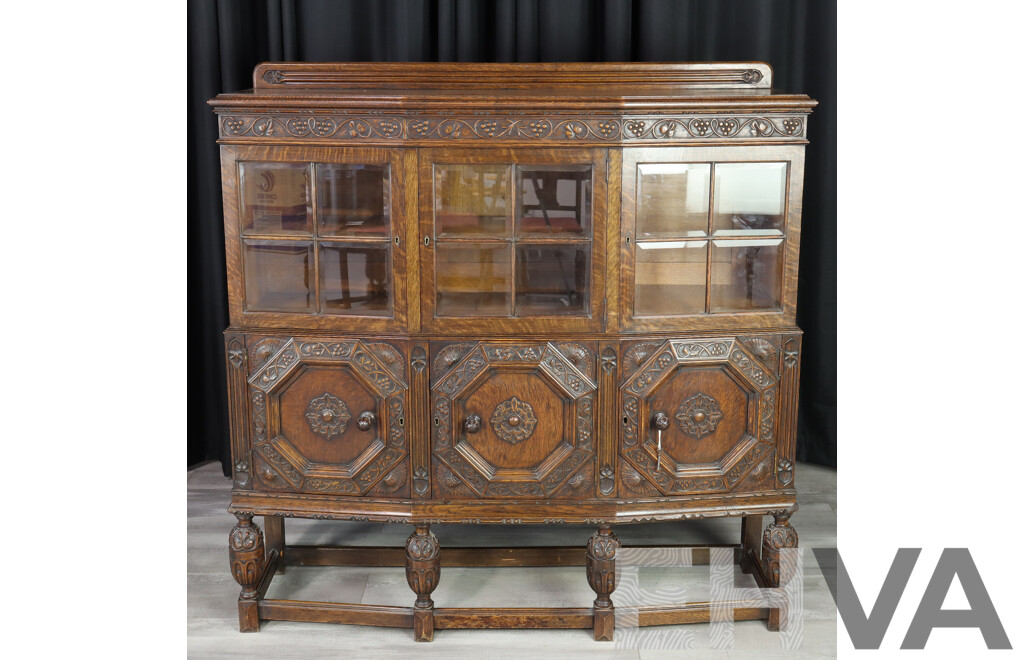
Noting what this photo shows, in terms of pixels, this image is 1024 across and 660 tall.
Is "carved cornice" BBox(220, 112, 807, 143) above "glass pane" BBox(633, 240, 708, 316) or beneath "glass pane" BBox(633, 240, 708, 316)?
above

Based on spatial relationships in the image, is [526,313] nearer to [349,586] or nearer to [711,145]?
[711,145]

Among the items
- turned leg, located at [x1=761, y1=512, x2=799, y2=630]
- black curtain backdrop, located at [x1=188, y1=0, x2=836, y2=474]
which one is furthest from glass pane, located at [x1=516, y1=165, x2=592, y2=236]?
turned leg, located at [x1=761, y1=512, x2=799, y2=630]

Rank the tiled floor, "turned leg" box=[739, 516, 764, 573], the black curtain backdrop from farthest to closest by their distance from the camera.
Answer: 1. the black curtain backdrop
2. "turned leg" box=[739, 516, 764, 573]
3. the tiled floor

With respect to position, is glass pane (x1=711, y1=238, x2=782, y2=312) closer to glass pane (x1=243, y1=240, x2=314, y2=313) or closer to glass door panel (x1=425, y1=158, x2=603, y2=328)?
glass door panel (x1=425, y1=158, x2=603, y2=328)

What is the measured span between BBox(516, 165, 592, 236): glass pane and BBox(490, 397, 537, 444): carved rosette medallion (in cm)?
48

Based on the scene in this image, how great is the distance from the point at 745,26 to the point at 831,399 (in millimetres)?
1389

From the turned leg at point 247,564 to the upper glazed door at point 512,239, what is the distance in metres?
0.82

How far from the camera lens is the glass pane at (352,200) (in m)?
2.69

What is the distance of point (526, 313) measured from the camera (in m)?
2.75

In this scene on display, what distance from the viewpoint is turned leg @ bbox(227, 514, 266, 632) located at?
2898mm

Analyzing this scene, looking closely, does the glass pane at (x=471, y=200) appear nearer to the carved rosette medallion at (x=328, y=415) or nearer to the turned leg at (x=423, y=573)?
the carved rosette medallion at (x=328, y=415)

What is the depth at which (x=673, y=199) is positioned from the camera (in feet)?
8.86

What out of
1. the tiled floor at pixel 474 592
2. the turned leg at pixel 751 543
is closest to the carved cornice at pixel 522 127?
the turned leg at pixel 751 543
